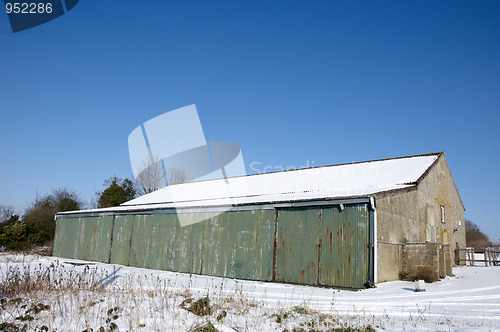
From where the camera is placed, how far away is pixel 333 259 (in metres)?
12.7

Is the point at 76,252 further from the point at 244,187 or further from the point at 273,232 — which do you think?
the point at 273,232

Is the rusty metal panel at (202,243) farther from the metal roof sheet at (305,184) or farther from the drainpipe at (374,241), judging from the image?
the drainpipe at (374,241)

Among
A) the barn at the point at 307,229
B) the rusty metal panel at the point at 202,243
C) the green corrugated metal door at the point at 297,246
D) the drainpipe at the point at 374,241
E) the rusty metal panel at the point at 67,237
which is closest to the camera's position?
the drainpipe at the point at 374,241

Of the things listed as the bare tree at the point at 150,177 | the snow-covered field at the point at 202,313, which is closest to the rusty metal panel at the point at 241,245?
the snow-covered field at the point at 202,313

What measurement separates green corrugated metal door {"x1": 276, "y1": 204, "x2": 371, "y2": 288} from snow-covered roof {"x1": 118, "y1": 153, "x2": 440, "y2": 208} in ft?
5.90

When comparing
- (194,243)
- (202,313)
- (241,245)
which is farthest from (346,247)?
(194,243)

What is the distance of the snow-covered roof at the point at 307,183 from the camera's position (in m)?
17.2

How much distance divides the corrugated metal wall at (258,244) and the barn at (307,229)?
4 centimetres

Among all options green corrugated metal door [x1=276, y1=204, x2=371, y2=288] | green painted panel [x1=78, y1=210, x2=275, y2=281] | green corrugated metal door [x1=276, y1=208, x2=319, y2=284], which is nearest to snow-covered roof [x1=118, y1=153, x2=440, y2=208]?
green painted panel [x1=78, y1=210, x2=275, y2=281]

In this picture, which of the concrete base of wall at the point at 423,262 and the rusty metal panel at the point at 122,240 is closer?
the concrete base of wall at the point at 423,262

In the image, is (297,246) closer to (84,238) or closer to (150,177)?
(84,238)

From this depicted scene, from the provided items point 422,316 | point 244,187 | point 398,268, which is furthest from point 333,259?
point 244,187

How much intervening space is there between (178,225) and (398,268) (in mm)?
9860

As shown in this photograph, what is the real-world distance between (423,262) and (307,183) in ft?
26.9
